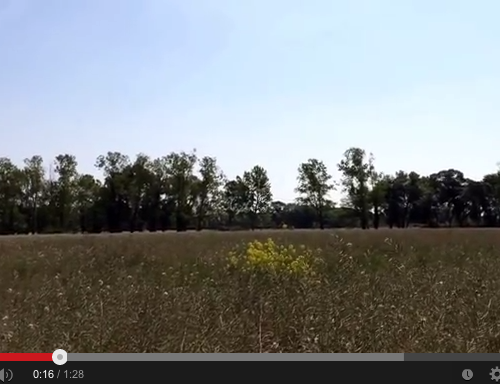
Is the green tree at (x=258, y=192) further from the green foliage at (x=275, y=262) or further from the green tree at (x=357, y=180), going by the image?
the green foliage at (x=275, y=262)

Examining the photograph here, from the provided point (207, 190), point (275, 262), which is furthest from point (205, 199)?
point (275, 262)

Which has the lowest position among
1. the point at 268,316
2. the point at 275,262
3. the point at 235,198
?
the point at 268,316

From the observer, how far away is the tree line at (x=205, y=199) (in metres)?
62.4
